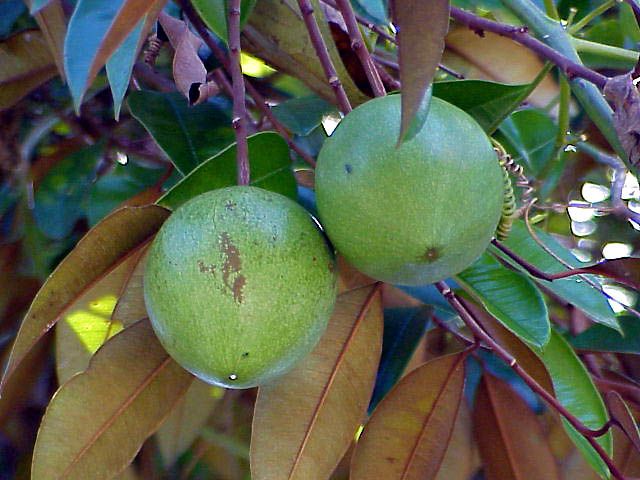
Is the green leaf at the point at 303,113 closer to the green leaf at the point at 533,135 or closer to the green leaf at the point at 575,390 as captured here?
the green leaf at the point at 533,135

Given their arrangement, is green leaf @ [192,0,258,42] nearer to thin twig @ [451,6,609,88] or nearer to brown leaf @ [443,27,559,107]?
thin twig @ [451,6,609,88]

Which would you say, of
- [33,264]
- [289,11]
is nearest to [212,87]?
[289,11]

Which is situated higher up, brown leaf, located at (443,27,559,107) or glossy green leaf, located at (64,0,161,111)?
Answer: glossy green leaf, located at (64,0,161,111)

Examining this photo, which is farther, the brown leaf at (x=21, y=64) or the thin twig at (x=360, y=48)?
the brown leaf at (x=21, y=64)

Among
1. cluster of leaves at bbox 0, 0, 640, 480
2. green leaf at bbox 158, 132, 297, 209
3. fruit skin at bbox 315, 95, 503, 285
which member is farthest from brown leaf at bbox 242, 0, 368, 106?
fruit skin at bbox 315, 95, 503, 285

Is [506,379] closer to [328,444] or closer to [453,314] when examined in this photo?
[453,314]

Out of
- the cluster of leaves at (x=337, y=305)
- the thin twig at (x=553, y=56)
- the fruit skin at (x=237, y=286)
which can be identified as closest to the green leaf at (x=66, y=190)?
the cluster of leaves at (x=337, y=305)
